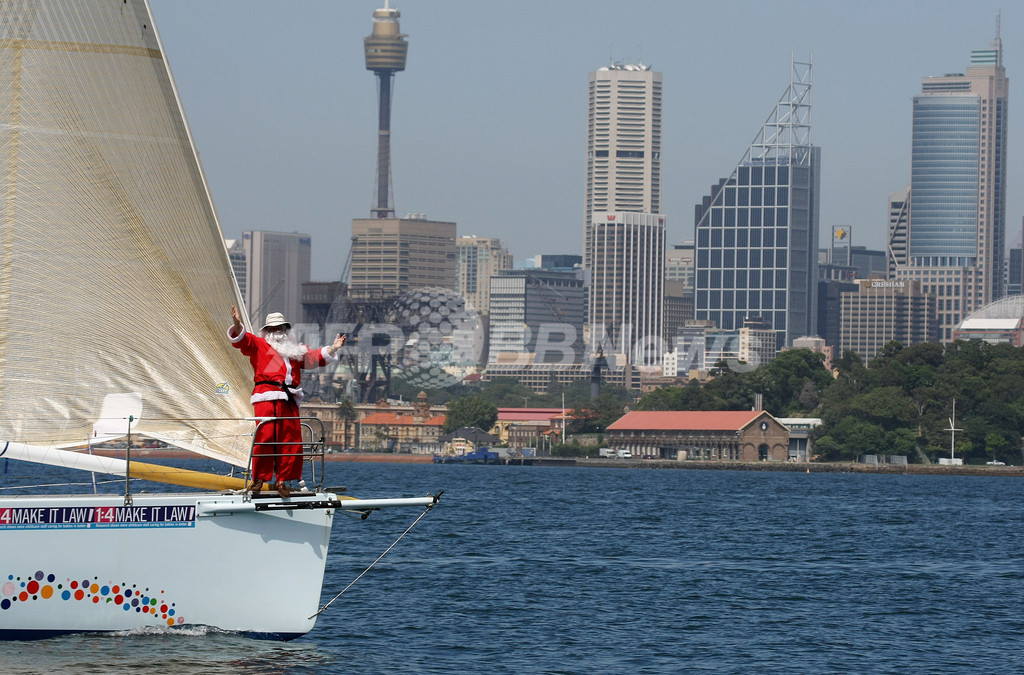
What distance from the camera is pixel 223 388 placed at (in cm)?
1562

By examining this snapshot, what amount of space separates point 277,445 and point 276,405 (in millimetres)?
393

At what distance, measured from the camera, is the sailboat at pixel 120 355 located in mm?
15188

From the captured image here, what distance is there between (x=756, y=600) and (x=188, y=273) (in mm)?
11350

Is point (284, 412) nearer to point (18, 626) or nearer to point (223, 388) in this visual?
point (223, 388)

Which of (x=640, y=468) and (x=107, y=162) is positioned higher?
(x=107, y=162)

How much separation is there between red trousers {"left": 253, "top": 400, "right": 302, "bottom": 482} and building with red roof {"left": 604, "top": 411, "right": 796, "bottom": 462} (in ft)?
382

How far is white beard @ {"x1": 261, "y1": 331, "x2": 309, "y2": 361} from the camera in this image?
15758 millimetres

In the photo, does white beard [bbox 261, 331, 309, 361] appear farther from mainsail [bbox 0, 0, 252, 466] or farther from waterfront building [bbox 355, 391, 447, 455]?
waterfront building [bbox 355, 391, 447, 455]

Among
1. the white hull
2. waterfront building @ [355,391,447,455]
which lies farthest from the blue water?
waterfront building @ [355,391,447,455]

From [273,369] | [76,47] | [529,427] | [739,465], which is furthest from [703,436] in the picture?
[76,47]

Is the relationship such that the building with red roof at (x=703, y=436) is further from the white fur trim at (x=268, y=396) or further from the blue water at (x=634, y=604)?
the white fur trim at (x=268, y=396)

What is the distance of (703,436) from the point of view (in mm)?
133875

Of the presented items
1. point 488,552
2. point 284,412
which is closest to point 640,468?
point 488,552

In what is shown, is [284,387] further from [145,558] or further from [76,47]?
[76,47]
